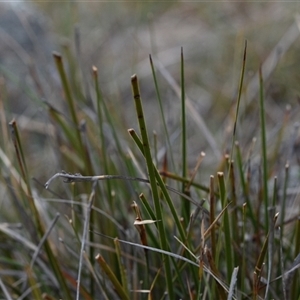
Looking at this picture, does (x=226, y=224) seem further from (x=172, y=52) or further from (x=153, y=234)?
(x=172, y=52)

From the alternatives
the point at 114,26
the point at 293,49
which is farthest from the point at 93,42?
the point at 293,49

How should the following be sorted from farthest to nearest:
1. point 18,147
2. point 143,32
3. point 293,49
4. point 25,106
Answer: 1. point 143,32
2. point 25,106
3. point 293,49
4. point 18,147

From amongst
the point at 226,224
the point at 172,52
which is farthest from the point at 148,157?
the point at 172,52

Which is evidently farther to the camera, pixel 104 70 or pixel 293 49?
pixel 104 70

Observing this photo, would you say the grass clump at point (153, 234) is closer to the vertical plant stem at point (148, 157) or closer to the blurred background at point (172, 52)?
the vertical plant stem at point (148, 157)

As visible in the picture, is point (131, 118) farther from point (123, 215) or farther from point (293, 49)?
point (123, 215)

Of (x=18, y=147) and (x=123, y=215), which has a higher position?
(x=18, y=147)

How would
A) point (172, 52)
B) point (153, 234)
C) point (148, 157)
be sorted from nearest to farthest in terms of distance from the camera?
point (148, 157) < point (153, 234) < point (172, 52)

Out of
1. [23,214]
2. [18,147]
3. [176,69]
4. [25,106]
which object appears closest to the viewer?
[18,147]

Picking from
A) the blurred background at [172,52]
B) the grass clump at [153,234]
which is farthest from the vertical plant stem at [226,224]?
the blurred background at [172,52]
